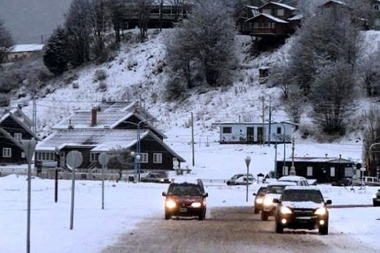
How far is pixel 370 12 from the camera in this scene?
13812 cm

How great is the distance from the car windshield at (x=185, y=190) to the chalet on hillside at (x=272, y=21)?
322 ft

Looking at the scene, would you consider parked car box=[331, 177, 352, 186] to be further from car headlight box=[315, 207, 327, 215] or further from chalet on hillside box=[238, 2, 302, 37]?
car headlight box=[315, 207, 327, 215]

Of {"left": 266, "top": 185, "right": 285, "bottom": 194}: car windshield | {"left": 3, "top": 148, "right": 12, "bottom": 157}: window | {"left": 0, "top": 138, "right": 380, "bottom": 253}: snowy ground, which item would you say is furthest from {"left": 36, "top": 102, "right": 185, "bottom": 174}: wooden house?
{"left": 266, "top": 185, "right": 285, "bottom": 194}: car windshield

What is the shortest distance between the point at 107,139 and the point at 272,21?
45.4m

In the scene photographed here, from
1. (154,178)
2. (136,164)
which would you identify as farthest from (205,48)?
(154,178)

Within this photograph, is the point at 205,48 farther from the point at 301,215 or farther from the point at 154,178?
the point at 301,215

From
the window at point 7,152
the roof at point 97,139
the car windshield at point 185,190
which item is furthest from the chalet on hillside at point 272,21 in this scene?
the car windshield at point 185,190

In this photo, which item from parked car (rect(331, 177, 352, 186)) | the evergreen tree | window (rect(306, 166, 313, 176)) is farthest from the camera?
the evergreen tree

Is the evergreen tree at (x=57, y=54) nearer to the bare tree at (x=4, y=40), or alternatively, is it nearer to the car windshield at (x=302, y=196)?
the bare tree at (x=4, y=40)

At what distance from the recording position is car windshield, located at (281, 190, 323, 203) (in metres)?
27.8

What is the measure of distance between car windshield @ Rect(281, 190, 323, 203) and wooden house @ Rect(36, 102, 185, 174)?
201 feet

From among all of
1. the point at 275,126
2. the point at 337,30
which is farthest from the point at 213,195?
the point at 337,30

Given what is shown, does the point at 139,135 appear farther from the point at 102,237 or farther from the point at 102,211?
the point at 102,237

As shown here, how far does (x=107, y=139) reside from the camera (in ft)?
316
